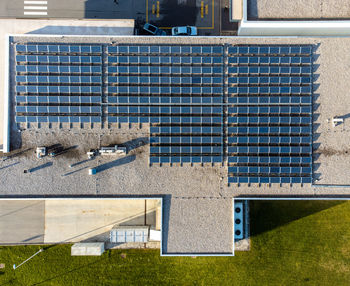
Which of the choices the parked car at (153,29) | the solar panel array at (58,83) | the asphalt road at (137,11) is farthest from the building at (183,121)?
the asphalt road at (137,11)

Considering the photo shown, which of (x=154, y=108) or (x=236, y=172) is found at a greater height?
(x=154, y=108)

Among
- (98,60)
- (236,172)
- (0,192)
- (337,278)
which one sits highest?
(98,60)

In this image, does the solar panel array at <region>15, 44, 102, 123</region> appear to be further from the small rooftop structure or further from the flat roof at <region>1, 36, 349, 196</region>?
the small rooftop structure

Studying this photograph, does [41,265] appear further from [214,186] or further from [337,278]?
[337,278]

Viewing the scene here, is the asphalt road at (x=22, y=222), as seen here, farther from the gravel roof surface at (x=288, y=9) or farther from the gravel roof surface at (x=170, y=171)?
the gravel roof surface at (x=288, y=9)

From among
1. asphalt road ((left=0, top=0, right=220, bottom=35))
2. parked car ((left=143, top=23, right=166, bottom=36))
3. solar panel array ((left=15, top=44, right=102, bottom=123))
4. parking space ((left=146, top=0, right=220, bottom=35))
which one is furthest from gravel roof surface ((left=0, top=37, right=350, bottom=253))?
asphalt road ((left=0, top=0, right=220, bottom=35))

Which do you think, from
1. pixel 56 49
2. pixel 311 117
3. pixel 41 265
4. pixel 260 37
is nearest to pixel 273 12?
pixel 260 37

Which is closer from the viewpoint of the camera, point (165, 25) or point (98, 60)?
point (98, 60)

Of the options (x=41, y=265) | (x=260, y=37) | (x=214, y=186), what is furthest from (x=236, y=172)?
(x=41, y=265)
